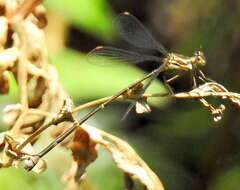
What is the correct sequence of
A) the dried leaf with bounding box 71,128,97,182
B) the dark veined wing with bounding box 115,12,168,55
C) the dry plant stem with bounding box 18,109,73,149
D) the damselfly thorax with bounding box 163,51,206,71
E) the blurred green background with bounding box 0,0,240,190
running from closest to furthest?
the dry plant stem with bounding box 18,109,73,149
the dried leaf with bounding box 71,128,97,182
the damselfly thorax with bounding box 163,51,206,71
the dark veined wing with bounding box 115,12,168,55
the blurred green background with bounding box 0,0,240,190

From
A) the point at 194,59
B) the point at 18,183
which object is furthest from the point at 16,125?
the point at 18,183

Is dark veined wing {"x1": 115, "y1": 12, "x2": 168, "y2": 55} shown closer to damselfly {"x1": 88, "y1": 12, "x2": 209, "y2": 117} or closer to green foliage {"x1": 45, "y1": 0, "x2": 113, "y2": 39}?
damselfly {"x1": 88, "y1": 12, "x2": 209, "y2": 117}

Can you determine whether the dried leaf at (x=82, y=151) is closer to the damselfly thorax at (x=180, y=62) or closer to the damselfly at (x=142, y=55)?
the damselfly at (x=142, y=55)

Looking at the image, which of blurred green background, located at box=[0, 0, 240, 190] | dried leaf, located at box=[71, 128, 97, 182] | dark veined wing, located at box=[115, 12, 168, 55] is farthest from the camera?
blurred green background, located at box=[0, 0, 240, 190]

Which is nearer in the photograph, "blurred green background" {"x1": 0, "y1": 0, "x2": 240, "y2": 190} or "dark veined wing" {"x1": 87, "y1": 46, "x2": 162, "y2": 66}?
"dark veined wing" {"x1": 87, "y1": 46, "x2": 162, "y2": 66}

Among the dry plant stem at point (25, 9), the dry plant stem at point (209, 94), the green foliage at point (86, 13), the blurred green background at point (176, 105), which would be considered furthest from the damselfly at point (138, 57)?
the green foliage at point (86, 13)

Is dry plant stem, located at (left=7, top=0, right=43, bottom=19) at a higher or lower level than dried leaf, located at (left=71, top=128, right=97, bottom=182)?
higher

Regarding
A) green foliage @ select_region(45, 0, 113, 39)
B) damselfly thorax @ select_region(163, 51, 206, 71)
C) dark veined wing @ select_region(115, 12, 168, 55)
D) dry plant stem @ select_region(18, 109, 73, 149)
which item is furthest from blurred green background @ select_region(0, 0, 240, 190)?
dry plant stem @ select_region(18, 109, 73, 149)
